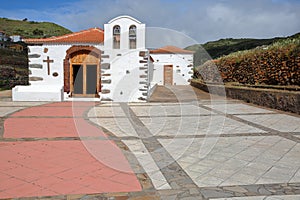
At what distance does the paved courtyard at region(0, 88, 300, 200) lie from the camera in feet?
10.6

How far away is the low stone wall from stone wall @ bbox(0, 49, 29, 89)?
44.9 feet

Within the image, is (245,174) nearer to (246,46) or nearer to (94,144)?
(94,144)

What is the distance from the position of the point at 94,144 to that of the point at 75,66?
7.71m

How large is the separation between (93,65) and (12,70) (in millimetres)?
10478

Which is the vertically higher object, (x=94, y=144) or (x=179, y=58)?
(x=179, y=58)

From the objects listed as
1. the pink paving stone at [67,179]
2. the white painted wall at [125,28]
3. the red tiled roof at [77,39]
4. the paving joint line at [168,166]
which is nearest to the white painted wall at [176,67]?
the red tiled roof at [77,39]

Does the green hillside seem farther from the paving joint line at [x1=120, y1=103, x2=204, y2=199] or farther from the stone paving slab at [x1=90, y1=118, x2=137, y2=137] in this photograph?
the paving joint line at [x1=120, y1=103, x2=204, y2=199]

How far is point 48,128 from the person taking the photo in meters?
6.37

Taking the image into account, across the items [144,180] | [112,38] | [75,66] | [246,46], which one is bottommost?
[144,180]

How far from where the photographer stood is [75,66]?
479 inches

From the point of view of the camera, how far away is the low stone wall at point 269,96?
29.1 ft

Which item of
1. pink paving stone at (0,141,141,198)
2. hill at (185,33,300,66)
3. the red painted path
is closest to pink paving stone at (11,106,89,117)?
the red painted path

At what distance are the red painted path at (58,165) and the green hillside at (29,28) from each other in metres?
35.0

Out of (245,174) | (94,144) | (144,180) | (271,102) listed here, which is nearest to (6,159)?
(94,144)
